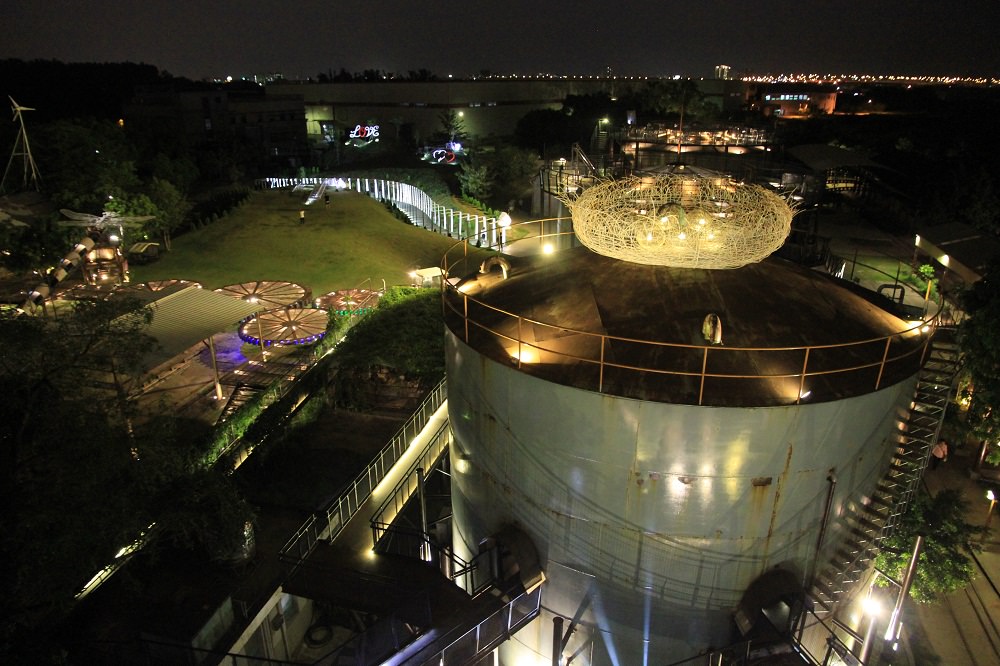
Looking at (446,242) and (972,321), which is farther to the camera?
(446,242)

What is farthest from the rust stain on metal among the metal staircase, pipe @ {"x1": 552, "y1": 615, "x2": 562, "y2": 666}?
pipe @ {"x1": 552, "y1": 615, "x2": 562, "y2": 666}

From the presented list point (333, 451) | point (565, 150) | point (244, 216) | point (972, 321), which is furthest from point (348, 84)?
point (972, 321)

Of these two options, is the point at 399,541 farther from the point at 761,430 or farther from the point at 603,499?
the point at 761,430

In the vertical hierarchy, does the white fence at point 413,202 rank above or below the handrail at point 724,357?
below

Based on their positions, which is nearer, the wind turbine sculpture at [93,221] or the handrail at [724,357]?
the handrail at [724,357]

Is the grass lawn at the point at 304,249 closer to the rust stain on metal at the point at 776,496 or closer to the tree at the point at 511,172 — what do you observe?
the tree at the point at 511,172

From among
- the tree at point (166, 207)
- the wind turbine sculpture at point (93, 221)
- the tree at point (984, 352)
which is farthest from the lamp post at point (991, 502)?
the tree at point (166, 207)
